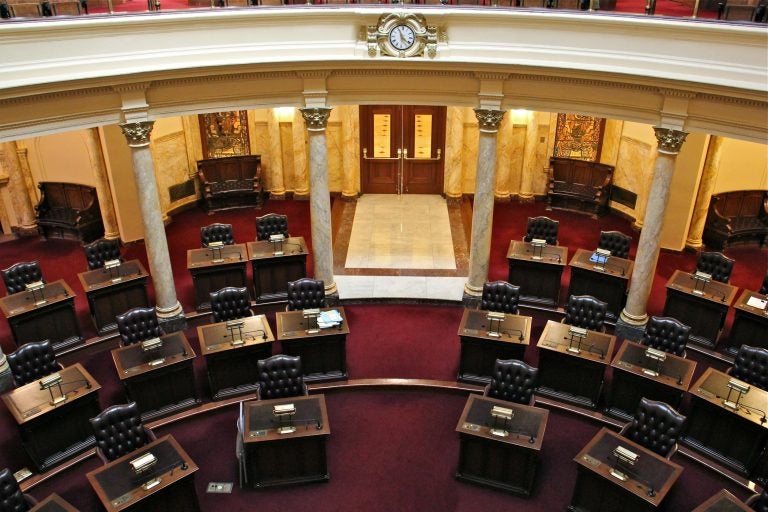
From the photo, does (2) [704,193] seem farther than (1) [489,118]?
Yes

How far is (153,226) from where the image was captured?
966cm

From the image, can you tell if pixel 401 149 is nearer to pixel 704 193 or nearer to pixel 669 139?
pixel 704 193

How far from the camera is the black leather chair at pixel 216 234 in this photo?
11227 mm

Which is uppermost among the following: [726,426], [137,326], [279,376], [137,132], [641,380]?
[137,132]

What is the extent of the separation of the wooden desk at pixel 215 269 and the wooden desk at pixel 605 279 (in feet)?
17.8

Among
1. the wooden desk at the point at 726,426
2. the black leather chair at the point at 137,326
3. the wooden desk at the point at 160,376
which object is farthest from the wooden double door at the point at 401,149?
the wooden desk at the point at 726,426

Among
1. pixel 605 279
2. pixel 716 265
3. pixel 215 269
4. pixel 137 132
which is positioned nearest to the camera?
pixel 137 132

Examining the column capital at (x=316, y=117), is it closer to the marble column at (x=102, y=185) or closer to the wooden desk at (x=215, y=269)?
the wooden desk at (x=215, y=269)

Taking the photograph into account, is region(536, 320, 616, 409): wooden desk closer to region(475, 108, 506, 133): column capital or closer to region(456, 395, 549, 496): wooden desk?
region(456, 395, 549, 496): wooden desk

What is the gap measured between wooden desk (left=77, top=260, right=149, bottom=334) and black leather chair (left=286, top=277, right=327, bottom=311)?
2.44 meters

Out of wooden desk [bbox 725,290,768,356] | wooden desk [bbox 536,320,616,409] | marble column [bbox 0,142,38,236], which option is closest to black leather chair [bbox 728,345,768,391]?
wooden desk [bbox 725,290,768,356]

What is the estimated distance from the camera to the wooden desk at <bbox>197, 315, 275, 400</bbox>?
866 cm

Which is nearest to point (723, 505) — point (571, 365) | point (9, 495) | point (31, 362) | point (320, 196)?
point (571, 365)

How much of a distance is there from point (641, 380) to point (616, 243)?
3498 millimetres
